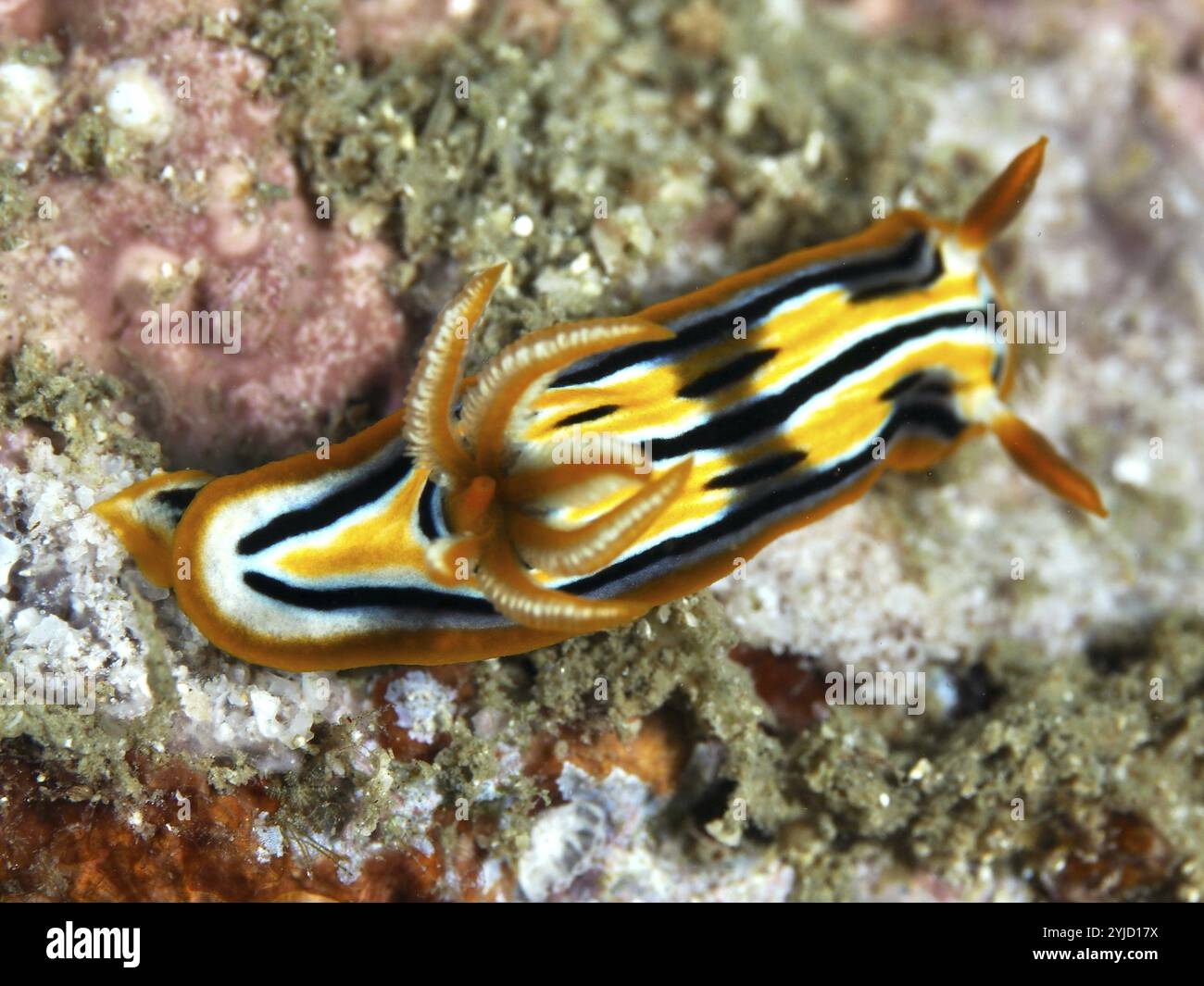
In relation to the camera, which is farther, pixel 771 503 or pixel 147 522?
pixel 771 503

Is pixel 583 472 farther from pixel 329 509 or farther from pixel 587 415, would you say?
pixel 329 509

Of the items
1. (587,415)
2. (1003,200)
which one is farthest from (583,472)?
(1003,200)

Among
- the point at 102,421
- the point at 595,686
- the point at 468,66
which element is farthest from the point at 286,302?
the point at 595,686

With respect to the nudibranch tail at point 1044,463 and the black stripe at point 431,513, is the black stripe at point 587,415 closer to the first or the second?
the black stripe at point 431,513

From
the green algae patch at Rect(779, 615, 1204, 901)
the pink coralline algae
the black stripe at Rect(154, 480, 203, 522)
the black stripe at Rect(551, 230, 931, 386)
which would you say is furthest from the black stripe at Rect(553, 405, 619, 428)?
the green algae patch at Rect(779, 615, 1204, 901)

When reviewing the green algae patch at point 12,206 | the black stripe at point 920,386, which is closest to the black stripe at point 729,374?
the black stripe at point 920,386
